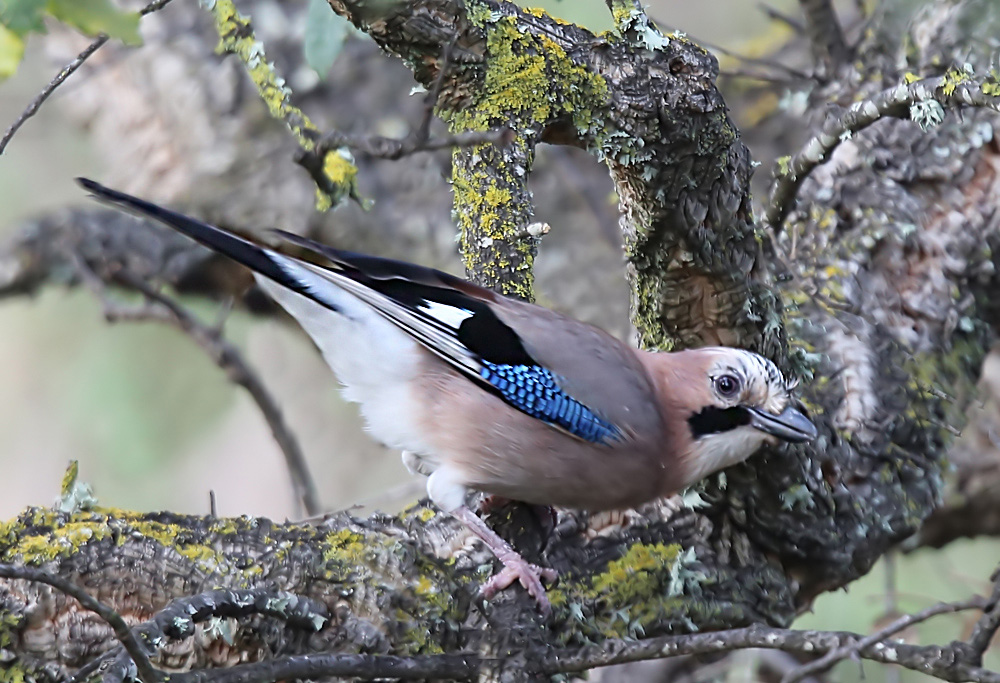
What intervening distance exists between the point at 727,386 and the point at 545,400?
439mm

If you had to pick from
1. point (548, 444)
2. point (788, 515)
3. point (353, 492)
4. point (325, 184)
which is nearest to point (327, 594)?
point (548, 444)

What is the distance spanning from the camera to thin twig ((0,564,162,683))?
65.2 inches

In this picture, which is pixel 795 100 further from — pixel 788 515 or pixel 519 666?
pixel 519 666

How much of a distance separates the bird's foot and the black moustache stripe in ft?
2.00

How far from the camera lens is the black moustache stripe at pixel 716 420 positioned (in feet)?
8.69

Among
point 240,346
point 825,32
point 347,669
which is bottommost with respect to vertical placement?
point 347,669

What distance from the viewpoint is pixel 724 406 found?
271 cm

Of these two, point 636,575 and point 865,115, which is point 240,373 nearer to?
point 636,575

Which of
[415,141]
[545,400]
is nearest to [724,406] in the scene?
[545,400]

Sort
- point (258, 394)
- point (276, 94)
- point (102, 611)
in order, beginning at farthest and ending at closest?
point (258, 394) < point (276, 94) < point (102, 611)

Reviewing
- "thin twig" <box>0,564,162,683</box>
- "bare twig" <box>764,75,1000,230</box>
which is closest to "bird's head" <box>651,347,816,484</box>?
"bare twig" <box>764,75,1000,230</box>

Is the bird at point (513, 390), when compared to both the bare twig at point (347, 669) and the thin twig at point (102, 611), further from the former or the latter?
the thin twig at point (102, 611)

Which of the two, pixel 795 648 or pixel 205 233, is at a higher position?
pixel 205 233

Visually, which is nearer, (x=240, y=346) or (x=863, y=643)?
(x=863, y=643)
